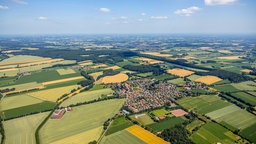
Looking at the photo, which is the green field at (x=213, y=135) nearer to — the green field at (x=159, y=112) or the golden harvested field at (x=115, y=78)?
the green field at (x=159, y=112)

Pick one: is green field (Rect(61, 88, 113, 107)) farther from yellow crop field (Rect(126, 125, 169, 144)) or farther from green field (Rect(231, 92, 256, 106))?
green field (Rect(231, 92, 256, 106))

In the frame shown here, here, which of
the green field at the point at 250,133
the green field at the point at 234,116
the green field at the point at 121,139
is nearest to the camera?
the green field at the point at 121,139

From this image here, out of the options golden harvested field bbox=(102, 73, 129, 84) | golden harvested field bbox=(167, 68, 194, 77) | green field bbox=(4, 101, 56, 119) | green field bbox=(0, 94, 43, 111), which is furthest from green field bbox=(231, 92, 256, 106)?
green field bbox=(0, 94, 43, 111)

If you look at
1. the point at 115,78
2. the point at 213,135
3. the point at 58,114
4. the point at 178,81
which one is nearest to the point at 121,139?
the point at 213,135

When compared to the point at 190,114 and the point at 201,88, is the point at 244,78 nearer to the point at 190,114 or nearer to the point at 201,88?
the point at 201,88

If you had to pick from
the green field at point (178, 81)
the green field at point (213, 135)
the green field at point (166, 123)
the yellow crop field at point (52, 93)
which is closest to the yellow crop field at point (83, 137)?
the green field at point (166, 123)

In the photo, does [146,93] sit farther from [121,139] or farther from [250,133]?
[250,133]
